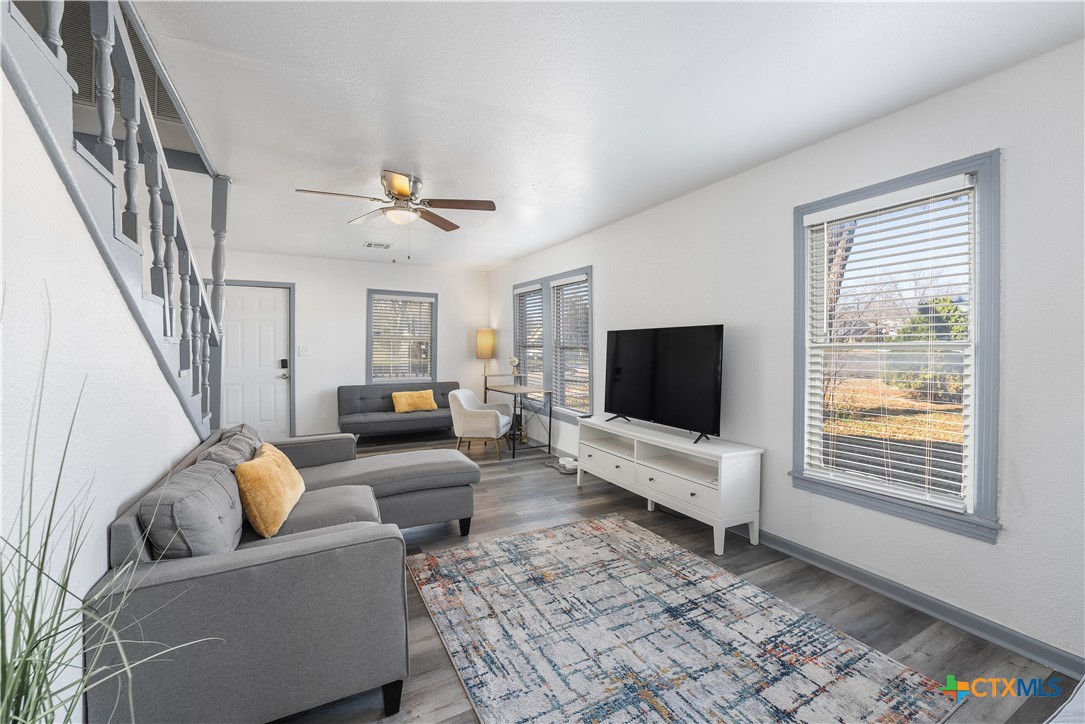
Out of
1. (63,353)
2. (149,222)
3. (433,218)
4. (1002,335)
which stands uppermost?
(433,218)

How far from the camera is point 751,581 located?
102 inches

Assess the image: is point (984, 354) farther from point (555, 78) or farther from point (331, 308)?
point (331, 308)

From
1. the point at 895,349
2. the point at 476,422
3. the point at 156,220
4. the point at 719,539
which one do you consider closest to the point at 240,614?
the point at 156,220

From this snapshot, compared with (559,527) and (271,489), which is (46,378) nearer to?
(271,489)

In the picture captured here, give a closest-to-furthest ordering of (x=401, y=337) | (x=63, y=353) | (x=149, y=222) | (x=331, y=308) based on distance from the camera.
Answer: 1. (x=63, y=353)
2. (x=149, y=222)
3. (x=331, y=308)
4. (x=401, y=337)

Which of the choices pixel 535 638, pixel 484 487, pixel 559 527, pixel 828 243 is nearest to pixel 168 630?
pixel 535 638

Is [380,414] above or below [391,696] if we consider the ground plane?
above

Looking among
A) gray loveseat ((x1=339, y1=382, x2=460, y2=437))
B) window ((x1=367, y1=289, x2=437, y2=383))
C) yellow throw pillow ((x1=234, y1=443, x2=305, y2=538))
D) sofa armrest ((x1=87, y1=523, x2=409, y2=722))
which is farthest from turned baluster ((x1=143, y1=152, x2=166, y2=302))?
window ((x1=367, y1=289, x2=437, y2=383))

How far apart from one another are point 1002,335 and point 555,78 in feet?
7.41

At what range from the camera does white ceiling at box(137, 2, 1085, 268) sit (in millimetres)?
1767

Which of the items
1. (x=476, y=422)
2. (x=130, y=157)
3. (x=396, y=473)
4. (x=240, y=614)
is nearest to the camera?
(x=240, y=614)

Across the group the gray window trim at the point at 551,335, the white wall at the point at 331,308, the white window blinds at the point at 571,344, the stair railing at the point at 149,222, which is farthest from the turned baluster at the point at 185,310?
the white wall at the point at 331,308

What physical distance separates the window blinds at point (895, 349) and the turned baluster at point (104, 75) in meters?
3.28

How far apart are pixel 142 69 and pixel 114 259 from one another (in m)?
1.40
